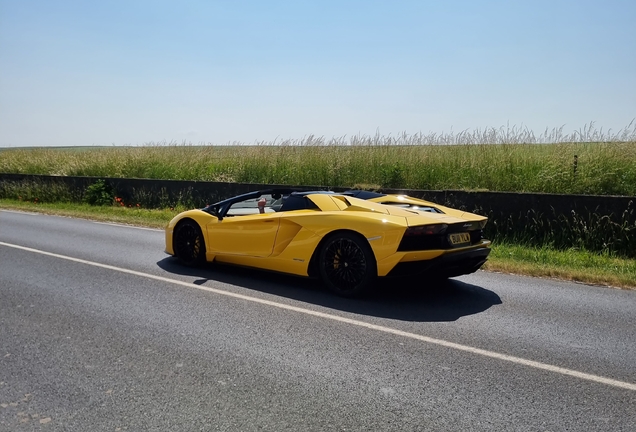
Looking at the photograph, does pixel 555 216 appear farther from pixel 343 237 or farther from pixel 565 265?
pixel 343 237

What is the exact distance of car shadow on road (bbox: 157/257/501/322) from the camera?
6.26 meters

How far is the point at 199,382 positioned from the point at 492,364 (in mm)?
2262

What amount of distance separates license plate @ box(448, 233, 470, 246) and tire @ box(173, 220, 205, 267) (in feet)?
11.8

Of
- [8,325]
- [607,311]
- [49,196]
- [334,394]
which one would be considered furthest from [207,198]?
[334,394]

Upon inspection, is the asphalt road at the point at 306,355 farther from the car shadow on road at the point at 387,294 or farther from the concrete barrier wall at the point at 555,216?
the concrete barrier wall at the point at 555,216

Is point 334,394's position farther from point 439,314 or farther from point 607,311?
point 607,311

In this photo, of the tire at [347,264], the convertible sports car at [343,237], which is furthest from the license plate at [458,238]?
the tire at [347,264]

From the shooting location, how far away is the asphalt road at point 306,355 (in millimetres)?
3805

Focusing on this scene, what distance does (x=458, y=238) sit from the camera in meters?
6.74

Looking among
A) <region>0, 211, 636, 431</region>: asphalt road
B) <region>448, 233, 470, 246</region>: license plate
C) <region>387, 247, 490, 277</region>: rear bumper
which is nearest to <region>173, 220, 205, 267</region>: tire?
<region>0, 211, 636, 431</region>: asphalt road

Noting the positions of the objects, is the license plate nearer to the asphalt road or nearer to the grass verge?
the asphalt road

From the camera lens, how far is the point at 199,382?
433cm

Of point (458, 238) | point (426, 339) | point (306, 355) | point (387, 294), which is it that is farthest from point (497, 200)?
point (306, 355)

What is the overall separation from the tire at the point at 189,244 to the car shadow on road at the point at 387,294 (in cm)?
17
